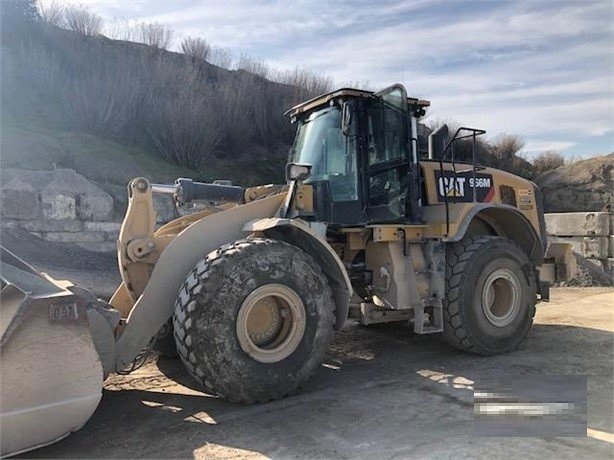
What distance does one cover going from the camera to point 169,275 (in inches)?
181

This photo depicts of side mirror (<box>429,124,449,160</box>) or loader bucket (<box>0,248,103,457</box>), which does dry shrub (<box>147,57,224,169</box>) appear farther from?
loader bucket (<box>0,248,103,457</box>)

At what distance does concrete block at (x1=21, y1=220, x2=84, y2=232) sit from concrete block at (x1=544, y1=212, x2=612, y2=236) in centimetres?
1013

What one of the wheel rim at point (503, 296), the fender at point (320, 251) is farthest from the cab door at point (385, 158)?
the wheel rim at point (503, 296)

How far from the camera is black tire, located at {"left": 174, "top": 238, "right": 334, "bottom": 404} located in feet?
13.7

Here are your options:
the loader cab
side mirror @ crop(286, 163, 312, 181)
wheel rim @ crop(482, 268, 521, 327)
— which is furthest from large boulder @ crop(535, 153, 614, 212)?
Result: side mirror @ crop(286, 163, 312, 181)

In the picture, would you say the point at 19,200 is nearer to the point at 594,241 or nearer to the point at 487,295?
the point at 487,295

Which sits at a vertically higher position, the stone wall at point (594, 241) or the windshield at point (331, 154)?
the windshield at point (331, 154)

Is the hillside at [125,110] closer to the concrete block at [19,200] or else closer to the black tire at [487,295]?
the concrete block at [19,200]

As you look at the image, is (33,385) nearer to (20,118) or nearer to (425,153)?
(425,153)

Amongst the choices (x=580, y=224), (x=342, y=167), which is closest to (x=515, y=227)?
(x=342, y=167)

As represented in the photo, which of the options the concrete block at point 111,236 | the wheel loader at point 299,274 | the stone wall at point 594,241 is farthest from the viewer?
the stone wall at point 594,241

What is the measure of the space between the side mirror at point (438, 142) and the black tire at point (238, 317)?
2067 millimetres

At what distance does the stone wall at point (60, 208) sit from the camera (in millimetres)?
10263

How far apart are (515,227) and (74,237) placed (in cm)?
793
